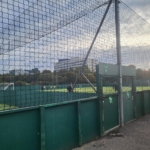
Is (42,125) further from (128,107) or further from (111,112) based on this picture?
(128,107)

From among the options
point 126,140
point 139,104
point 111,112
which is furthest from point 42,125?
point 139,104

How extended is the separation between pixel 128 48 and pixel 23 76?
4482 mm

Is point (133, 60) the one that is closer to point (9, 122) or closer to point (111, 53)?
point (111, 53)

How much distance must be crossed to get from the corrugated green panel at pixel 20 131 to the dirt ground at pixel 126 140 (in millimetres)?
1296

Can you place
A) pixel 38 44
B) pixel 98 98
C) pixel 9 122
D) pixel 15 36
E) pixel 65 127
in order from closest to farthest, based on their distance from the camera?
pixel 9 122 < pixel 15 36 < pixel 38 44 < pixel 65 127 < pixel 98 98

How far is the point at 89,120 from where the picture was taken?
452 centimetres

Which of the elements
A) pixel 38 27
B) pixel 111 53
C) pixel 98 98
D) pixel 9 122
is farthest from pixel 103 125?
pixel 38 27

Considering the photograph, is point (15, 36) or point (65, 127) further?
point (65, 127)

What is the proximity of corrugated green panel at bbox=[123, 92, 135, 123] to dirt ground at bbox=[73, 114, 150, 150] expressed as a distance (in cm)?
50

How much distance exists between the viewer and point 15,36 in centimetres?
305

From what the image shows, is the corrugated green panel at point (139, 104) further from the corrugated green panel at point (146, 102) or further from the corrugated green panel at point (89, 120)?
the corrugated green panel at point (89, 120)

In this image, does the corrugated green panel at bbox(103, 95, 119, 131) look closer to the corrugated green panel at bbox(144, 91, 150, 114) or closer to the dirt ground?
the dirt ground

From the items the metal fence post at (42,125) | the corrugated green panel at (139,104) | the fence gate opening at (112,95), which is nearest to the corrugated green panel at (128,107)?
the fence gate opening at (112,95)

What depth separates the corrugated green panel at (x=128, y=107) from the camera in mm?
6094
